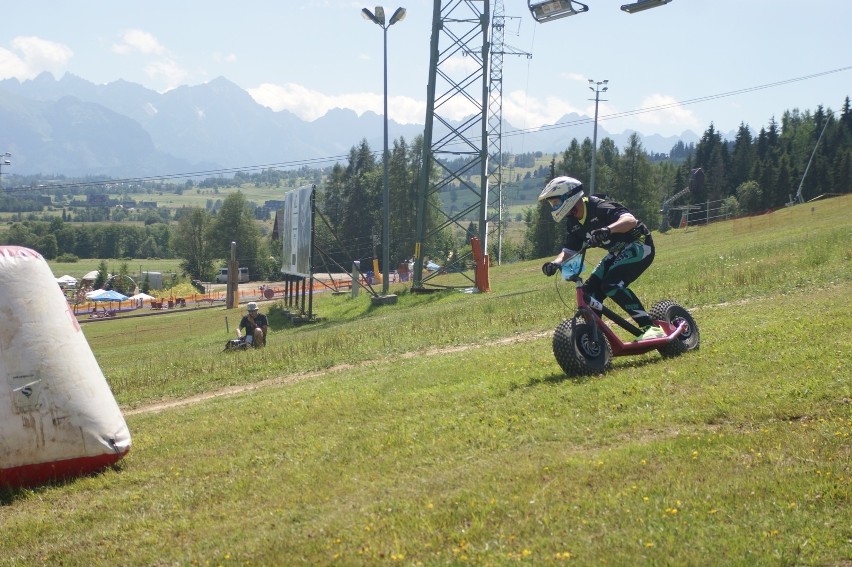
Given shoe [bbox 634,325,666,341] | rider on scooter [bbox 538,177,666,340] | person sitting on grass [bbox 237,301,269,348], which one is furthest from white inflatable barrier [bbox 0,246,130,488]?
person sitting on grass [bbox 237,301,269,348]

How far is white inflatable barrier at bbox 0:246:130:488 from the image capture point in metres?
8.84

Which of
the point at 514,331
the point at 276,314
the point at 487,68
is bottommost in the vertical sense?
the point at 276,314

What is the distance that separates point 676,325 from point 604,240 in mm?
1583

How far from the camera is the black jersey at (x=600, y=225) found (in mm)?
10461

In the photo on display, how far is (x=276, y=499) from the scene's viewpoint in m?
7.52

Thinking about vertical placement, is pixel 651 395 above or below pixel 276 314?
above

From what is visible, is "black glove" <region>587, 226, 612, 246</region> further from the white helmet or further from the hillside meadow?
the hillside meadow

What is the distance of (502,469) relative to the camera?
7242mm

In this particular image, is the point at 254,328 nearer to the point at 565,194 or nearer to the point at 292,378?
the point at 292,378

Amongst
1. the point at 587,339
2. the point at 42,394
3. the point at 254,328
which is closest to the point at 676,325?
the point at 587,339

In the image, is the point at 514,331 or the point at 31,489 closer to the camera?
the point at 31,489

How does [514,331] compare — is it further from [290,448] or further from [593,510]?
[593,510]

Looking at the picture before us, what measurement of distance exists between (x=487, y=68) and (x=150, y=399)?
20673mm

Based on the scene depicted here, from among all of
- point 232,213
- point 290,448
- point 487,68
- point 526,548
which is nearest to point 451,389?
point 290,448
